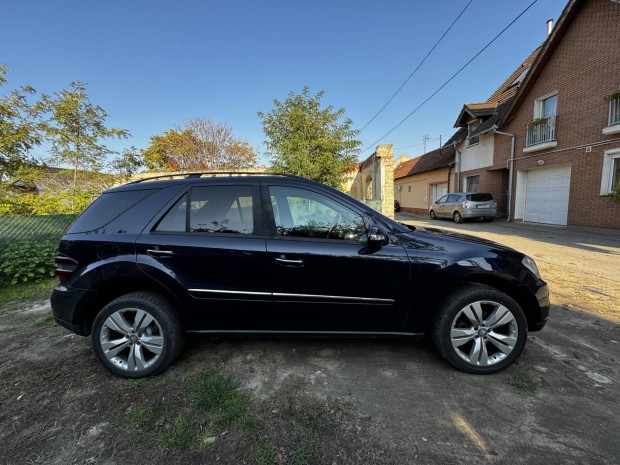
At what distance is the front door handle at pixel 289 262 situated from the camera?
93.7 inches

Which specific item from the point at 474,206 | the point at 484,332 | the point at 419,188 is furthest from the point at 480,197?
the point at 484,332

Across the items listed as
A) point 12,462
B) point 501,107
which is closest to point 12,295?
point 12,462

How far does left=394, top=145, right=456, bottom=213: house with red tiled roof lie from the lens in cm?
2034

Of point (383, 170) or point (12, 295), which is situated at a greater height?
point (383, 170)

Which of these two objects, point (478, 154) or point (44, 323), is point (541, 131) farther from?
point (44, 323)

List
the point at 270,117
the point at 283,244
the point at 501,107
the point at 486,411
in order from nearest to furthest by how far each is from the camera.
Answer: the point at 486,411 < the point at 283,244 < the point at 270,117 < the point at 501,107

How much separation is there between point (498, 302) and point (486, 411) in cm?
83

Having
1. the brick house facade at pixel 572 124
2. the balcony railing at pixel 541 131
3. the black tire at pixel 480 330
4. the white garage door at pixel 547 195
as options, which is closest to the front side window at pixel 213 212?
the black tire at pixel 480 330

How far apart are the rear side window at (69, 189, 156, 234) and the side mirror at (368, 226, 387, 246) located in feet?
6.33

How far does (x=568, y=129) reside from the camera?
1116 cm

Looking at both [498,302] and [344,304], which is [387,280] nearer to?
[344,304]

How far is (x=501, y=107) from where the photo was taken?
52.1ft

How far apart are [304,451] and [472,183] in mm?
19422

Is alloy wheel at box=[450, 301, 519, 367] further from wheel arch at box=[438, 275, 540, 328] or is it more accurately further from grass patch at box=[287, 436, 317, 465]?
grass patch at box=[287, 436, 317, 465]
